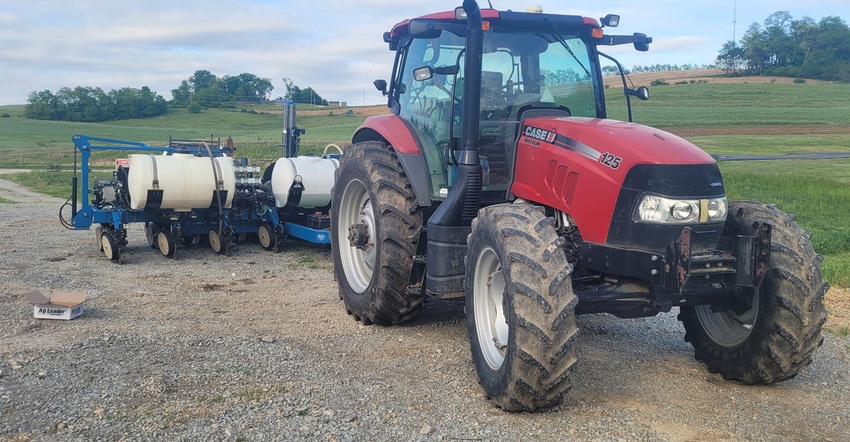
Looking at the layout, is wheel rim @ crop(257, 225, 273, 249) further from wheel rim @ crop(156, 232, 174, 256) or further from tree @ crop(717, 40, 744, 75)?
tree @ crop(717, 40, 744, 75)

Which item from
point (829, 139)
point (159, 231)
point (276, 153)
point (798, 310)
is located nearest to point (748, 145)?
point (829, 139)

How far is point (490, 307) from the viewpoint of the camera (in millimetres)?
4746

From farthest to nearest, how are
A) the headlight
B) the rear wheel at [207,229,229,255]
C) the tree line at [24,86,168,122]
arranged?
the tree line at [24,86,168,122] < the rear wheel at [207,229,229,255] < the headlight

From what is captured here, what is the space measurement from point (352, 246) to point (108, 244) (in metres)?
4.52

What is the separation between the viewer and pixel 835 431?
4164 millimetres

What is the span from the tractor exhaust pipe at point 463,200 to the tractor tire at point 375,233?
538 millimetres

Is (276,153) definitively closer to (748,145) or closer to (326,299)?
(748,145)

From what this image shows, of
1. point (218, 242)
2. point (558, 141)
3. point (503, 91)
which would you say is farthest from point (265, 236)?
point (558, 141)

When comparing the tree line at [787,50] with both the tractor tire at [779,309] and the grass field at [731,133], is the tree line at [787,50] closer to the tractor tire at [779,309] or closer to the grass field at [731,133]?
the grass field at [731,133]

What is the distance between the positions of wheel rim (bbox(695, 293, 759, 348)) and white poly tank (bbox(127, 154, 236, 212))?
663 cm

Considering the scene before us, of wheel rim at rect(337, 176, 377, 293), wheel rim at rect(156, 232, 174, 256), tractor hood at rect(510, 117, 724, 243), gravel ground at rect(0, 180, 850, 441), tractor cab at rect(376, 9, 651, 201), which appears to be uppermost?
tractor cab at rect(376, 9, 651, 201)

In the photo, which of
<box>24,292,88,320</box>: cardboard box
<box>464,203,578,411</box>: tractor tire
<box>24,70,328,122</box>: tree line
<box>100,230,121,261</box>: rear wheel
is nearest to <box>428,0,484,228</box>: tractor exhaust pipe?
<box>464,203,578,411</box>: tractor tire

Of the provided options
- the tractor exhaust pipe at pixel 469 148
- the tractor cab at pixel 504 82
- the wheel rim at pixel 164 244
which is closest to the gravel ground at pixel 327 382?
the tractor exhaust pipe at pixel 469 148

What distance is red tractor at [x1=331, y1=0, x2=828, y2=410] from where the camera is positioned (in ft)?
13.6
